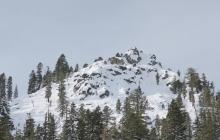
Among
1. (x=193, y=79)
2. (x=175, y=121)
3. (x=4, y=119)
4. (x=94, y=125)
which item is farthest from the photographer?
(x=193, y=79)

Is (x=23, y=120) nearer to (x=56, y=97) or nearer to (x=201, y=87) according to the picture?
(x=56, y=97)

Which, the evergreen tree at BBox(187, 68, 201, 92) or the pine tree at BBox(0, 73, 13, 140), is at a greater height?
the evergreen tree at BBox(187, 68, 201, 92)

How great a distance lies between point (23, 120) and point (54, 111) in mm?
10697

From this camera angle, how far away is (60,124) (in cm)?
14888

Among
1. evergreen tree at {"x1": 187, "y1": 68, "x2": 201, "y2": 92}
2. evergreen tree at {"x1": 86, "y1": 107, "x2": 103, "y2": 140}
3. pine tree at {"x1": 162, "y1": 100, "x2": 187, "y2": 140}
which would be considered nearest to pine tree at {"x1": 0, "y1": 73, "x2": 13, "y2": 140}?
evergreen tree at {"x1": 86, "y1": 107, "x2": 103, "y2": 140}

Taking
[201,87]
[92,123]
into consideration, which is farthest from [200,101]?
[92,123]

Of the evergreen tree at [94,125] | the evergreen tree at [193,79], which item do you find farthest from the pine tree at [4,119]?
the evergreen tree at [193,79]

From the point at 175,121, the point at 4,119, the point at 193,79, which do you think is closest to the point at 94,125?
the point at 175,121

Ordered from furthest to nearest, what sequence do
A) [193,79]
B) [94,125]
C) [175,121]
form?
[193,79]
[94,125]
[175,121]

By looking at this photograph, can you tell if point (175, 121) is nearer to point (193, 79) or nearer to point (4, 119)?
point (4, 119)

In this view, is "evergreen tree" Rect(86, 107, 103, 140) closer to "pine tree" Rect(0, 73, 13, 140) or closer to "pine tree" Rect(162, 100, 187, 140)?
"pine tree" Rect(162, 100, 187, 140)

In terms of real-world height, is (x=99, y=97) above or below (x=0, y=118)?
above

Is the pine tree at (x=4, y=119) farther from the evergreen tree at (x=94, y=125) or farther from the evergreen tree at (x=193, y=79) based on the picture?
the evergreen tree at (x=193, y=79)

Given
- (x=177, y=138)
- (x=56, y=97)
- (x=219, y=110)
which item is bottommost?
(x=177, y=138)
